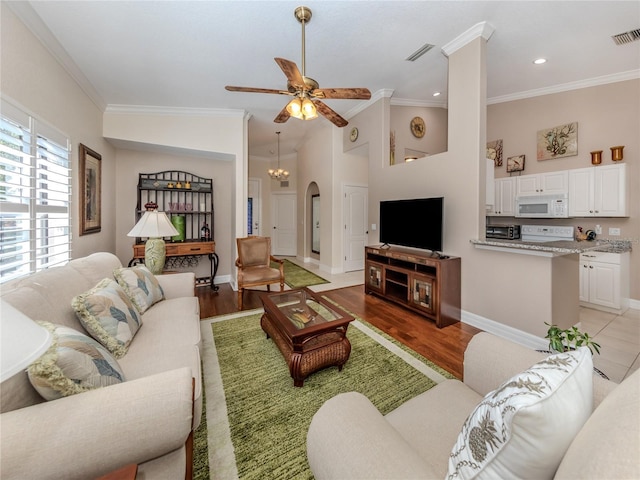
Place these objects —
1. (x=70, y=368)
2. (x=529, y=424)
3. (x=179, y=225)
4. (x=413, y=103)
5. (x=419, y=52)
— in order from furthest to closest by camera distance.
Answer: (x=413, y=103) → (x=179, y=225) → (x=419, y=52) → (x=70, y=368) → (x=529, y=424)

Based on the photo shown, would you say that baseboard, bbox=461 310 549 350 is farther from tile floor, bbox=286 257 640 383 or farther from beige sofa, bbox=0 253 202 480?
beige sofa, bbox=0 253 202 480

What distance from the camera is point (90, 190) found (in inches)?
123

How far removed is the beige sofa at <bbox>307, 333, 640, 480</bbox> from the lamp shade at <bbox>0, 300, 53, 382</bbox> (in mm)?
805

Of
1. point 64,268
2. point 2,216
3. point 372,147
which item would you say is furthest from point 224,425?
point 372,147

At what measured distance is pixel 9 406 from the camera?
0.85 m

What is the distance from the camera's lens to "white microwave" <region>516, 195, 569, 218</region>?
3.74 metres

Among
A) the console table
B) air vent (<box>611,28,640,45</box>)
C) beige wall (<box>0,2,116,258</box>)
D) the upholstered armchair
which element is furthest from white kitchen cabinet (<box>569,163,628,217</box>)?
beige wall (<box>0,2,116,258</box>)

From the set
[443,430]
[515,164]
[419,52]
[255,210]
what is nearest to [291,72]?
[419,52]

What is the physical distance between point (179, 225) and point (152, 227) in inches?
56.5

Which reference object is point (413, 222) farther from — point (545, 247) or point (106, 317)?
point (106, 317)

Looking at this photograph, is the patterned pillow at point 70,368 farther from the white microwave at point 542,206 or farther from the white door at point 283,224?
the white door at point 283,224

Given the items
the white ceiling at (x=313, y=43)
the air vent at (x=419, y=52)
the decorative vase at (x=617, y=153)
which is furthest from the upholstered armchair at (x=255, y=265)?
the decorative vase at (x=617, y=153)

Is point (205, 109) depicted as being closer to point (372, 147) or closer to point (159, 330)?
point (372, 147)

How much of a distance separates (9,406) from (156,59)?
3.31 metres
